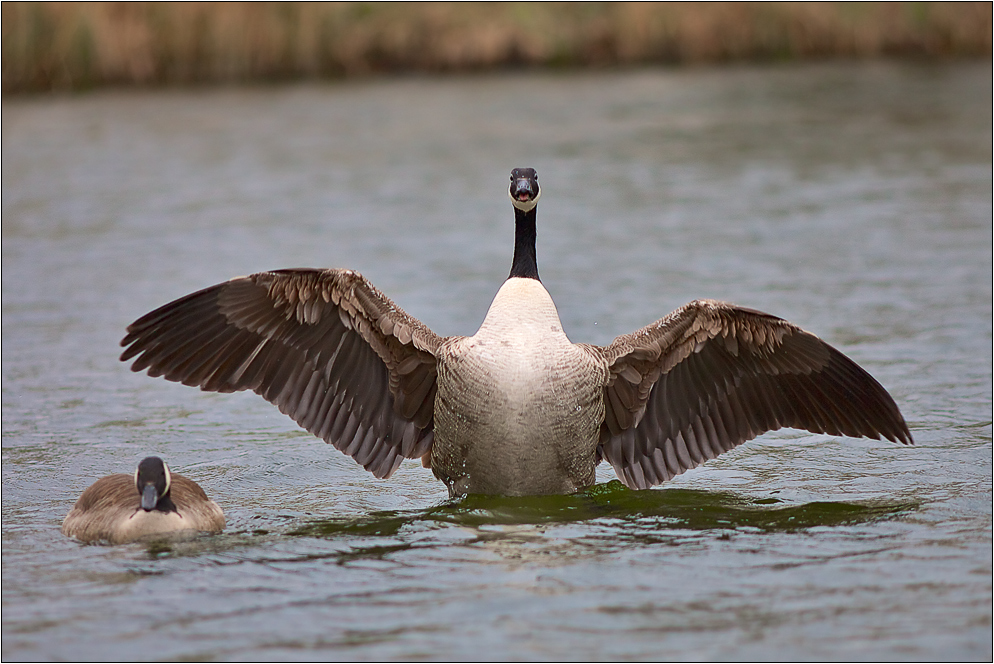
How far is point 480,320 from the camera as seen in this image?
12.2 meters

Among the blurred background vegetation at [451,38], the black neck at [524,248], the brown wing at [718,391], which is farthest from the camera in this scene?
the blurred background vegetation at [451,38]

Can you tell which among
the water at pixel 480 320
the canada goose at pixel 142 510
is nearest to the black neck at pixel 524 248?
the water at pixel 480 320

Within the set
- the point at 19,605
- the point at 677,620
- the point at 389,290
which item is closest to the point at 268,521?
the point at 19,605

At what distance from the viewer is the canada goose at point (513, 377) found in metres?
7.35

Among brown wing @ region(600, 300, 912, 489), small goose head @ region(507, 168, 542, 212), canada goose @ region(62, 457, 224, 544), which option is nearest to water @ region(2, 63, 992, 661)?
canada goose @ region(62, 457, 224, 544)

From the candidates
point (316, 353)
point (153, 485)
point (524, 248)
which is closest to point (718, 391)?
point (524, 248)

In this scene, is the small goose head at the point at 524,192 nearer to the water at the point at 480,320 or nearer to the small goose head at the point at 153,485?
the water at the point at 480,320

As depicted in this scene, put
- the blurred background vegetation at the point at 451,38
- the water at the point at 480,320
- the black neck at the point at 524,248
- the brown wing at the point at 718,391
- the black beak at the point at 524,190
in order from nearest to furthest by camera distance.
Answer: the water at the point at 480,320 < the brown wing at the point at 718,391 < the black neck at the point at 524,248 < the black beak at the point at 524,190 < the blurred background vegetation at the point at 451,38

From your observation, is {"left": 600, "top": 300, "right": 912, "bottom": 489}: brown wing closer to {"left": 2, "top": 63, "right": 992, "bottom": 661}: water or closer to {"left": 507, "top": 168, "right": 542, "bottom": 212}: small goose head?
{"left": 2, "top": 63, "right": 992, "bottom": 661}: water

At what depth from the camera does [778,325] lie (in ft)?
24.2

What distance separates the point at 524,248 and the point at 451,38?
72.2 ft

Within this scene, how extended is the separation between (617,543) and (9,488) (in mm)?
3852

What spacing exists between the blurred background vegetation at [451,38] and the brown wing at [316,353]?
19.6 meters

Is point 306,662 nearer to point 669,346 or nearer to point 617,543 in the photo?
point 617,543
